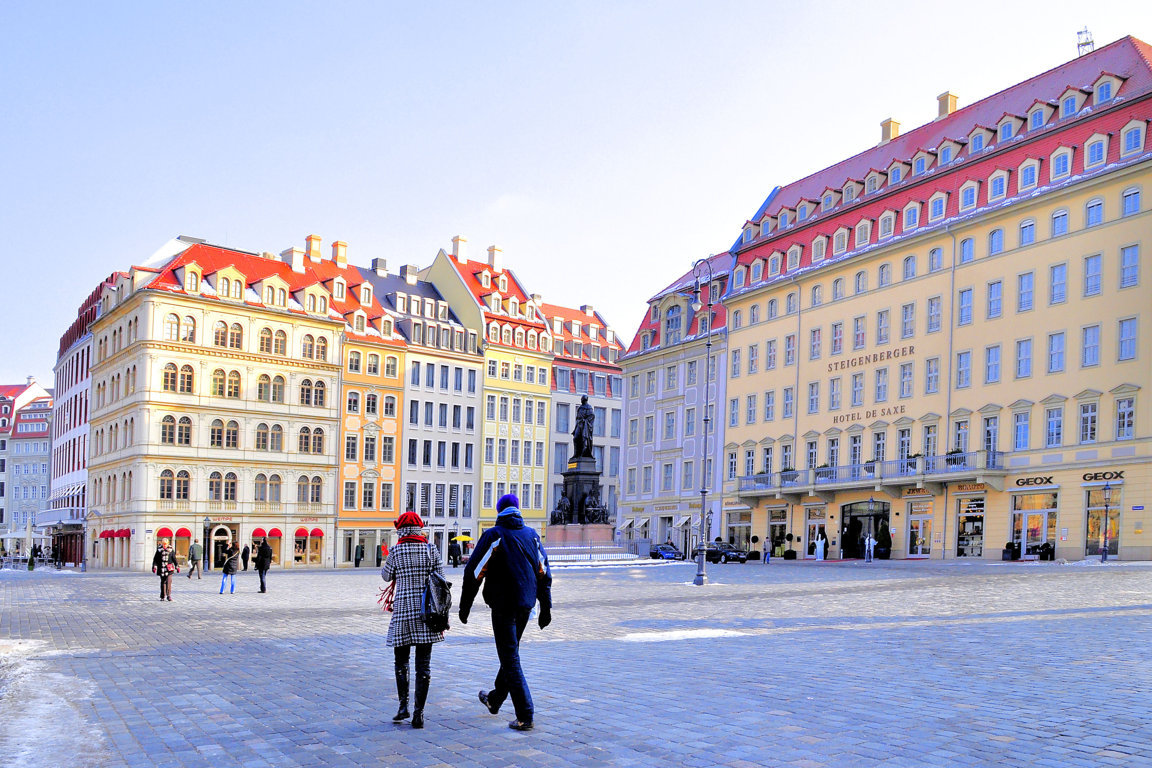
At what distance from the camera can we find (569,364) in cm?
9000

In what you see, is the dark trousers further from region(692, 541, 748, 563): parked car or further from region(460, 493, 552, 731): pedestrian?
region(692, 541, 748, 563): parked car

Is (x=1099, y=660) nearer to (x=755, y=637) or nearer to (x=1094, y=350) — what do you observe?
(x=755, y=637)

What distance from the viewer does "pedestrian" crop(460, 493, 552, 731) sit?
9.16 meters

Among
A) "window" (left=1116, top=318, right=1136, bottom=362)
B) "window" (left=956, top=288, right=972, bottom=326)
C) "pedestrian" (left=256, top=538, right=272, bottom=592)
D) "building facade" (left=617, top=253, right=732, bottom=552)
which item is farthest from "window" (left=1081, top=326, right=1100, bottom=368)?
"pedestrian" (left=256, top=538, right=272, bottom=592)

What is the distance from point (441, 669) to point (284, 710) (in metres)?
3.06

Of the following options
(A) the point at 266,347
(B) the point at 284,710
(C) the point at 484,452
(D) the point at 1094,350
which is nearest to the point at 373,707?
(B) the point at 284,710

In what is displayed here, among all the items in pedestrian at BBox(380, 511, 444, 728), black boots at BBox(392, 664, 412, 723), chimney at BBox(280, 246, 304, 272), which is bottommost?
black boots at BBox(392, 664, 412, 723)

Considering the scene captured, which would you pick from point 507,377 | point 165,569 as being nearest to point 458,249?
point 507,377

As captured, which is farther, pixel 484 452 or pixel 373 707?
pixel 484 452

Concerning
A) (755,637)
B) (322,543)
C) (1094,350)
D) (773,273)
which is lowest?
(322,543)

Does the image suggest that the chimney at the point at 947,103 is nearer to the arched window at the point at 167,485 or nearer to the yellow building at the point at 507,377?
the yellow building at the point at 507,377

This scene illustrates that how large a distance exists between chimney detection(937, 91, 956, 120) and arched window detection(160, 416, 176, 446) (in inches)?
1833

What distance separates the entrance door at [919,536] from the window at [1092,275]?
12959 millimetres

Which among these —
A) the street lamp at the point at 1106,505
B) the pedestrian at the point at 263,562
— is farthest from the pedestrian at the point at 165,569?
the street lamp at the point at 1106,505
